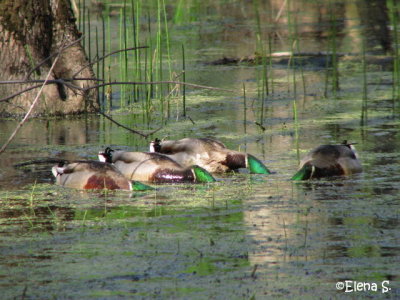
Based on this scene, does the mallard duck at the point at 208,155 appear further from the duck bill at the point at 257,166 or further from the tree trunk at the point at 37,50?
the tree trunk at the point at 37,50

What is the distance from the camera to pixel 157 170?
8148 millimetres

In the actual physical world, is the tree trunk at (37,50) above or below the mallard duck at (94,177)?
above

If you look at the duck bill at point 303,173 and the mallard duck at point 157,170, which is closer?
the duck bill at point 303,173

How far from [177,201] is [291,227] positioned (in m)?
1.18

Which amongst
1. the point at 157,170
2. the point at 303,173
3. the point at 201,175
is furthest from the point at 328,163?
the point at 157,170

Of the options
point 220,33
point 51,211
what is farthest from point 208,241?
point 220,33

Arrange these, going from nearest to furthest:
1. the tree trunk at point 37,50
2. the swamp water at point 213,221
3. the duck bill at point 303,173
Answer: the swamp water at point 213,221
the duck bill at point 303,173
the tree trunk at point 37,50

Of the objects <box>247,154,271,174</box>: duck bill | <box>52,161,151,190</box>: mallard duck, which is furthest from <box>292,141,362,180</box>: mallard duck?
<box>52,161,151,190</box>: mallard duck

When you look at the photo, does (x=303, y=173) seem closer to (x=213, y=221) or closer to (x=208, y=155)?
(x=208, y=155)

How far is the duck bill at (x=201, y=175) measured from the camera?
8.03m

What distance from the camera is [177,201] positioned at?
23.8 ft

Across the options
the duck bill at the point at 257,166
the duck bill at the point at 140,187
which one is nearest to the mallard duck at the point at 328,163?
the duck bill at the point at 257,166

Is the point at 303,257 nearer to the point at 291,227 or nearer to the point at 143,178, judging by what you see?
the point at 291,227

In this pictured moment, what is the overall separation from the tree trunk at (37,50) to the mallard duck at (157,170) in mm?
3166
